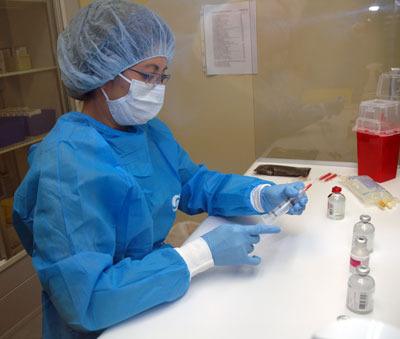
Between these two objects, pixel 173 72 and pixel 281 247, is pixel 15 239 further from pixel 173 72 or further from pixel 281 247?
pixel 281 247

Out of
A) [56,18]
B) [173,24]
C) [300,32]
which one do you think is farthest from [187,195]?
[56,18]

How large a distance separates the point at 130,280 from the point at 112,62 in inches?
21.3

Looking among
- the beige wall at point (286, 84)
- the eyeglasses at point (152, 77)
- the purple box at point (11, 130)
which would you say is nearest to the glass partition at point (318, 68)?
the beige wall at point (286, 84)

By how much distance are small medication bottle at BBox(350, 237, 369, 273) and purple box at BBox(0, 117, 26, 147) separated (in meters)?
1.78

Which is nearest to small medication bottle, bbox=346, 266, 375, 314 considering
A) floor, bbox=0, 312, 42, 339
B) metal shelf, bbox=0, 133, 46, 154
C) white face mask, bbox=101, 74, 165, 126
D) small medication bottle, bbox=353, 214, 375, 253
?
small medication bottle, bbox=353, 214, 375, 253

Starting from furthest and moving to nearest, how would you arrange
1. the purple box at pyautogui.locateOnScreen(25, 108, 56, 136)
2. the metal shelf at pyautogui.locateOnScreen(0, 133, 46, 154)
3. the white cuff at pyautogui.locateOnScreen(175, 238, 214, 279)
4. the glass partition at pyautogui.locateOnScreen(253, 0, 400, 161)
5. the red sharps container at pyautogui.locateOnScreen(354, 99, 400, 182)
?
the purple box at pyautogui.locateOnScreen(25, 108, 56, 136) → the metal shelf at pyautogui.locateOnScreen(0, 133, 46, 154) → the glass partition at pyautogui.locateOnScreen(253, 0, 400, 161) → the red sharps container at pyautogui.locateOnScreen(354, 99, 400, 182) → the white cuff at pyautogui.locateOnScreen(175, 238, 214, 279)

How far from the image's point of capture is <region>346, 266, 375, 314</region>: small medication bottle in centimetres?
80

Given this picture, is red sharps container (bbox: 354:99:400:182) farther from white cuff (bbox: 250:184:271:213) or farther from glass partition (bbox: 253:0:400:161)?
white cuff (bbox: 250:184:271:213)

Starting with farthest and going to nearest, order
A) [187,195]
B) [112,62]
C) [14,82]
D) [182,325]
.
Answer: [14,82]
[187,195]
[112,62]
[182,325]

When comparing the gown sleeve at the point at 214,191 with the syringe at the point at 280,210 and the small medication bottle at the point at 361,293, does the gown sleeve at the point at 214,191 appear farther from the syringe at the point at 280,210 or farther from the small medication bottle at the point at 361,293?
the small medication bottle at the point at 361,293

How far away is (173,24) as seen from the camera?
2.11 m

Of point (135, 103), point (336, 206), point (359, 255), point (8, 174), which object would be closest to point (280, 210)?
point (336, 206)

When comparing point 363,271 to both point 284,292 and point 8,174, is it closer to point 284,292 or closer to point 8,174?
point 284,292

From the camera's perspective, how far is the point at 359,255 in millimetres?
915
